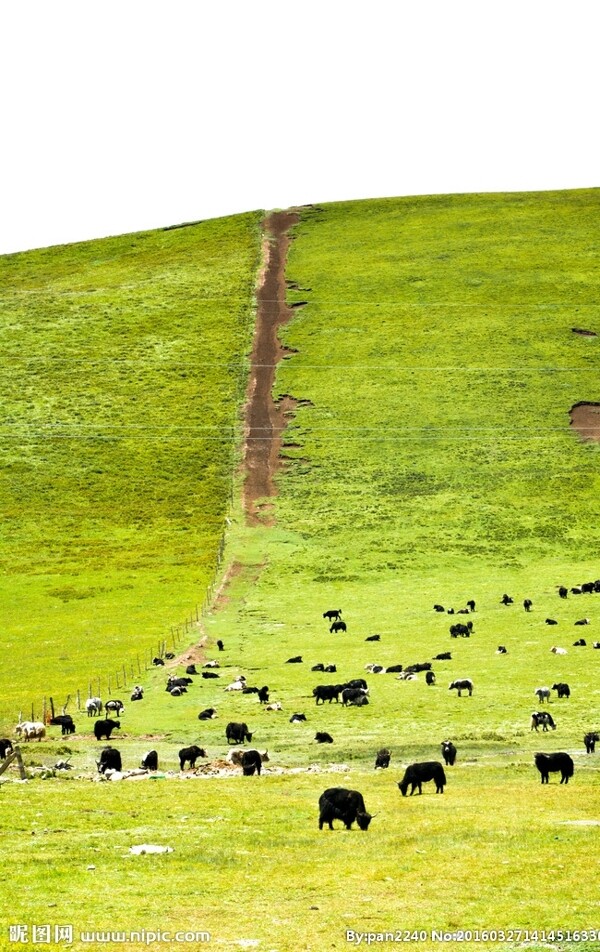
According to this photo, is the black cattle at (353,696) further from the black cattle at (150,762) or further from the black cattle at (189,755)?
the black cattle at (150,762)

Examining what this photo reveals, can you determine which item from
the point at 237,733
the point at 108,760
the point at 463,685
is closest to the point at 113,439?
the point at 463,685

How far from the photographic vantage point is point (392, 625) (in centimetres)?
6147

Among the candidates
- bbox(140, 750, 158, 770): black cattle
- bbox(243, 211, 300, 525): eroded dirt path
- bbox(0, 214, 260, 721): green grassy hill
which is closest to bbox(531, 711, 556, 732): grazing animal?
bbox(140, 750, 158, 770): black cattle

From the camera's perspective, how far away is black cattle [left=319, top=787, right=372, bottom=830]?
78.6ft

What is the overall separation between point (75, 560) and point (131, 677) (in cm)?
2837

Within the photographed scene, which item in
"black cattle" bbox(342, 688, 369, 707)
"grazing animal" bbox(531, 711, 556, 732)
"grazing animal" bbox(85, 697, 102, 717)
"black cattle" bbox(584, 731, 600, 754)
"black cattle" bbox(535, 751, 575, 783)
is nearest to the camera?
"black cattle" bbox(535, 751, 575, 783)

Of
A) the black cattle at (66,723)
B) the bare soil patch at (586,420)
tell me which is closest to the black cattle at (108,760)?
the black cattle at (66,723)

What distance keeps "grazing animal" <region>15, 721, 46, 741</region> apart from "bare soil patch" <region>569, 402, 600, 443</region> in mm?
65286

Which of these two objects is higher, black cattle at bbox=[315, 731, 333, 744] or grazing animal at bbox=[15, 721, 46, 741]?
grazing animal at bbox=[15, 721, 46, 741]

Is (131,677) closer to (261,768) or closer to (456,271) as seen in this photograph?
(261,768)

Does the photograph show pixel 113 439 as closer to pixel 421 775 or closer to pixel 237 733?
pixel 237 733

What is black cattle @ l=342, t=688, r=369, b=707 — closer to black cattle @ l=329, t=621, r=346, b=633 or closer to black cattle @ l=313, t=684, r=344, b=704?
black cattle @ l=313, t=684, r=344, b=704

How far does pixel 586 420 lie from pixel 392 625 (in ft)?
142

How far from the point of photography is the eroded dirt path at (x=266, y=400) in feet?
294
